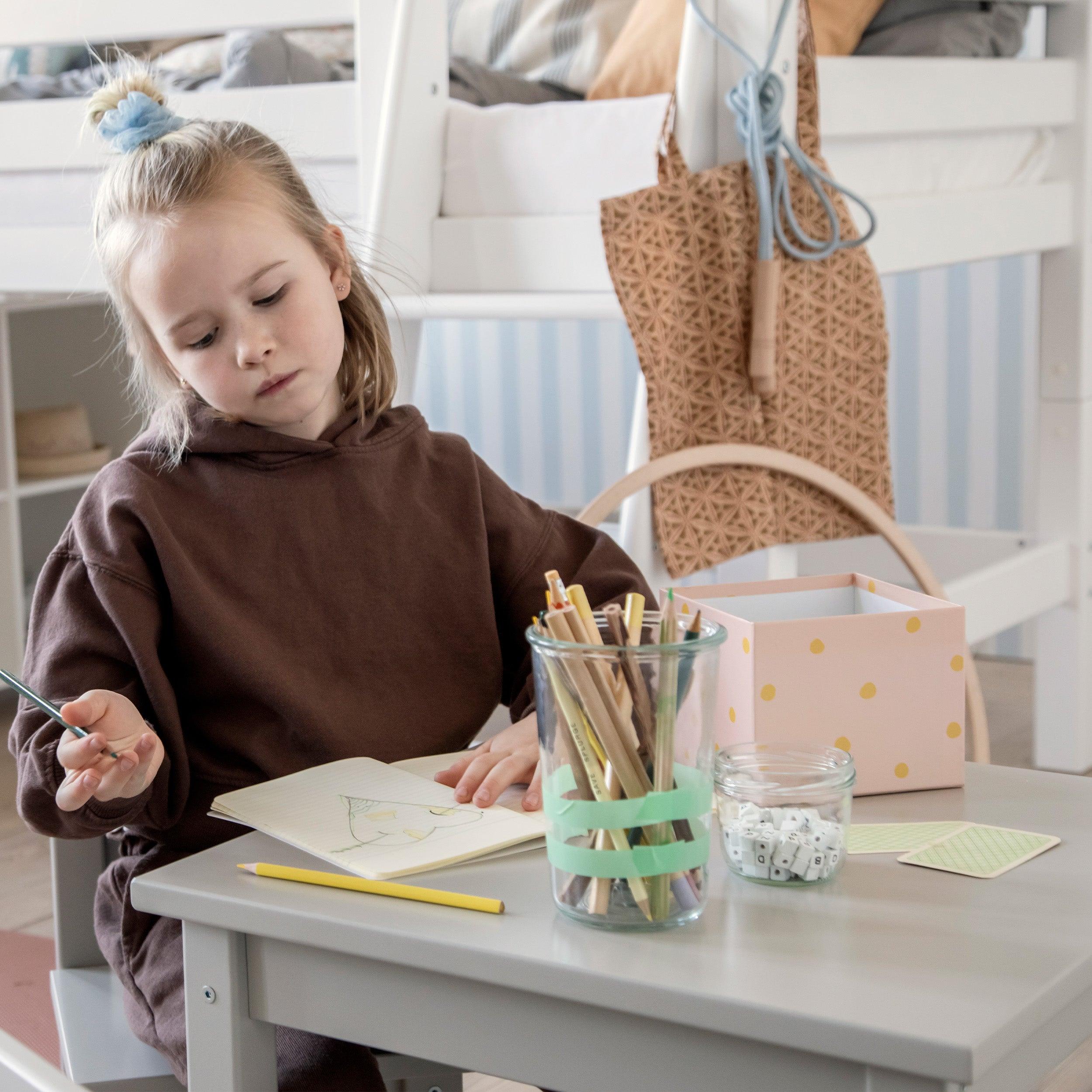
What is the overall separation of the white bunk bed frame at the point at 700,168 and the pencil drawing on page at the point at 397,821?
0.66 meters

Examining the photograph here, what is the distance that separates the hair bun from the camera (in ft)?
3.34

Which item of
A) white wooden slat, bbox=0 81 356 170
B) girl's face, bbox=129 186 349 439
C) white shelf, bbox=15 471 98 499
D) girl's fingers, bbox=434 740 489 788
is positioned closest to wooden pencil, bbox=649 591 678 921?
girl's fingers, bbox=434 740 489 788

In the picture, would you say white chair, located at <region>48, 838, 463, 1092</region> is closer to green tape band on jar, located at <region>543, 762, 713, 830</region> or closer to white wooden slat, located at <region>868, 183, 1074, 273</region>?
green tape band on jar, located at <region>543, 762, 713, 830</region>

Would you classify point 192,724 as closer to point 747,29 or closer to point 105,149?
point 105,149

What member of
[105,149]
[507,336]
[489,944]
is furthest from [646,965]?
[507,336]

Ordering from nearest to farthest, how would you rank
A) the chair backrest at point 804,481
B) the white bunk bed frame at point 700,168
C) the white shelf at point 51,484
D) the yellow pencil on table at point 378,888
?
the yellow pencil on table at point 378,888 → the chair backrest at point 804,481 → the white bunk bed frame at point 700,168 → the white shelf at point 51,484

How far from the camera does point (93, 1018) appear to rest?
0.96m

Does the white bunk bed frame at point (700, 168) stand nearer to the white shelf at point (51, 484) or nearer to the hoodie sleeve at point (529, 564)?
the white shelf at point (51, 484)

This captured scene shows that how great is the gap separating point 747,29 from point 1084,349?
1041 mm

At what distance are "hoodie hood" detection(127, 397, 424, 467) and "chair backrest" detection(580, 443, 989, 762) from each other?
279 millimetres

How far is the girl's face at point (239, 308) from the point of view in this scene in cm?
97

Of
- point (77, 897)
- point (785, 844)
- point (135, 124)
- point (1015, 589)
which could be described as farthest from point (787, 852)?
point (1015, 589)

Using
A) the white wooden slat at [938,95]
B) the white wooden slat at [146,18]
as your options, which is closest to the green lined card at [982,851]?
the white wooden slat at [938,95]

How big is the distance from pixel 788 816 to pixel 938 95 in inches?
59.1
